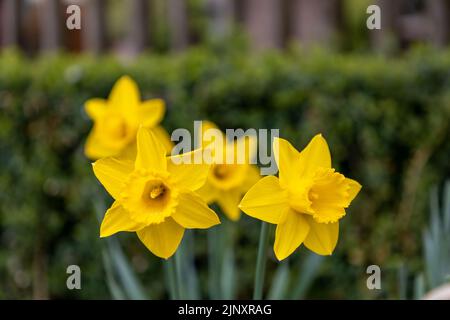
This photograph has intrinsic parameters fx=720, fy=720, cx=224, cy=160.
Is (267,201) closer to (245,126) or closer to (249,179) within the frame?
(249,179)

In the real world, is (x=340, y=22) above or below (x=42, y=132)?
above

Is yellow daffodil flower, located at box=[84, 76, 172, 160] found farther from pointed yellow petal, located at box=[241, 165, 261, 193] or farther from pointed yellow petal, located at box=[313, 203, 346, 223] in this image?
pointed yellow petal, located at box=[313, 203, 346, 223]

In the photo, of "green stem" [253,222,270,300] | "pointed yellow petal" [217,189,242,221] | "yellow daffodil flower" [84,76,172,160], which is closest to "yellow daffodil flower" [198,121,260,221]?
"pointed yellow petal" [217,189,242,221]

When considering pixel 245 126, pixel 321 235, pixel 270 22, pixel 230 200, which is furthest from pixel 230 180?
pixel 270 22

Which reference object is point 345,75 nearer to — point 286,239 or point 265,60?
point 265,60

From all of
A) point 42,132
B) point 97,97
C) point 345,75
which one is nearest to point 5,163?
point 42,132

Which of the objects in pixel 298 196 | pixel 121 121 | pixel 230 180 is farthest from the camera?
pixel 121 121
